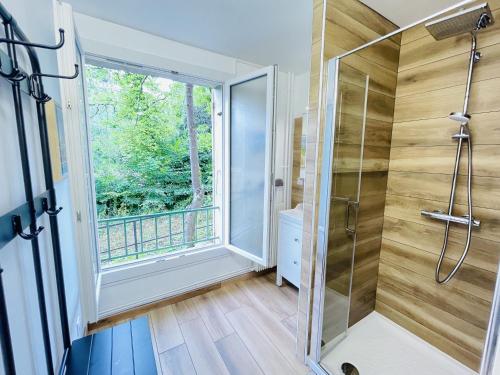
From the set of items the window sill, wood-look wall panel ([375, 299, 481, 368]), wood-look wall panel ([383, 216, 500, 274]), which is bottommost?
wood-look wall panel ([375, 299, 481, 368])

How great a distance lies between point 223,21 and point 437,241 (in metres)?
2.21

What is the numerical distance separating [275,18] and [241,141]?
109 centimetres

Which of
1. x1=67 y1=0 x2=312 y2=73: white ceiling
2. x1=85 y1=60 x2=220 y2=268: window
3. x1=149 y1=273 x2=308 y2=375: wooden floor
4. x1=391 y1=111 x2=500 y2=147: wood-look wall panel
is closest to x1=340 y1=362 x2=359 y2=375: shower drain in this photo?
x1=149 y1=273 x2=308 y2=375: wooden floor

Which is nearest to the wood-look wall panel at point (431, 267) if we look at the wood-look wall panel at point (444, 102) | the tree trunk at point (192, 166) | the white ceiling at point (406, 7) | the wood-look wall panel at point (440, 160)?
the wood-look wall panel at point (440, 160)

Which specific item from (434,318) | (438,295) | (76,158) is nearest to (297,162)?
(438,295)

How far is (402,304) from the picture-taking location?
1.79 metres

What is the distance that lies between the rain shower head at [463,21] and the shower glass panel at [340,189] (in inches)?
16.4

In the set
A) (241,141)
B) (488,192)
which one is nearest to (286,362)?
(488,192)

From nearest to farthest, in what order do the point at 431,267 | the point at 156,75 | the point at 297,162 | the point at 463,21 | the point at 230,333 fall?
the point at 463,21, the point at 431,267, the point at 230,333, the point at 156,75, the point at 297,162

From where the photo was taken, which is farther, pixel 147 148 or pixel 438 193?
pixel 147 148

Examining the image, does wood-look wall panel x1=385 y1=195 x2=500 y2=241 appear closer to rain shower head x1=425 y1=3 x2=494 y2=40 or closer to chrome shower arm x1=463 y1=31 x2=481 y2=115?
chrome shower arm x1=463 y1=31 x2=481 y2=115

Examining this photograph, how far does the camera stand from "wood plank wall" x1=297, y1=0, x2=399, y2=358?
127 cm

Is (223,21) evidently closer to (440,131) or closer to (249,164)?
(249,164)

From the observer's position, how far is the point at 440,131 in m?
1.53
